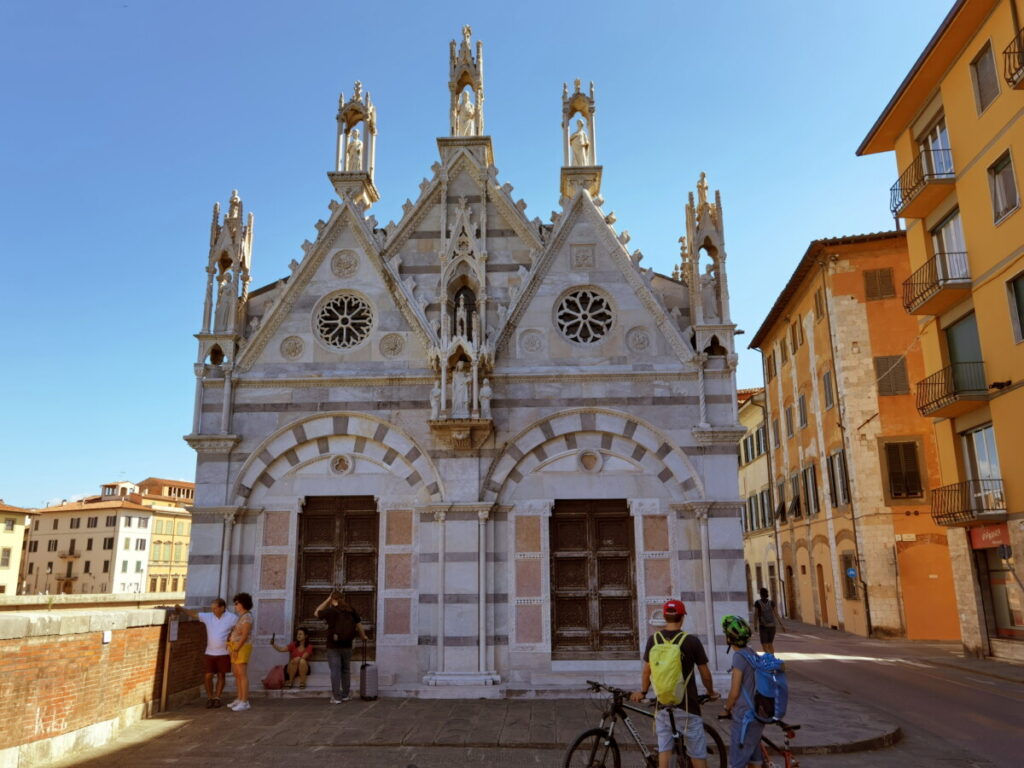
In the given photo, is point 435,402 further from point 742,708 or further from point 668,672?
point 742,708

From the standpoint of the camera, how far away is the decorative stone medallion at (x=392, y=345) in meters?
15.0

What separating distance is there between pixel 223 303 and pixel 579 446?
7.43 m

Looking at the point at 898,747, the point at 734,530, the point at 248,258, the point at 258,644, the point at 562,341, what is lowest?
the point at 898,747

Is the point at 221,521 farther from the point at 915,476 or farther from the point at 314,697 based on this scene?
the point at 915,476

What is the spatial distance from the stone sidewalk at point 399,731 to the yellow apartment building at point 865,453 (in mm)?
16193

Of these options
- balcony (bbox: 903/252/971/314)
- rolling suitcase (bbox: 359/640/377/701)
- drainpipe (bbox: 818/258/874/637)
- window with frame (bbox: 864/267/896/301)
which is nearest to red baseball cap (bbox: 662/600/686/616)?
rolling suitcase (bbox: 359/640/377/701)

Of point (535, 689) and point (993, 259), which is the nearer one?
point (535, 689)

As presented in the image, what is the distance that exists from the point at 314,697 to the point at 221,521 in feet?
11.7

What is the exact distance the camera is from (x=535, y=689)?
13203mm

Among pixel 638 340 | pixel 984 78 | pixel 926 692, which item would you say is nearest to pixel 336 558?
pixel 638 340

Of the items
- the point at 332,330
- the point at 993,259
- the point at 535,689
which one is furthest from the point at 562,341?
the point at 993,259

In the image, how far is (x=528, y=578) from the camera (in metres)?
13.9

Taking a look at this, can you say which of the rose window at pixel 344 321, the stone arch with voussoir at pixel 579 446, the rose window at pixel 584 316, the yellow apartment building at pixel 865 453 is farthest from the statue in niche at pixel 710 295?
the yellow apartment building at pixel 865 453

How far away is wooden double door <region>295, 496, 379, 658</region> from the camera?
46.3 feet
